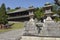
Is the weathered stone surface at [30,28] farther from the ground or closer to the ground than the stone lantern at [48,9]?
closer to the ground

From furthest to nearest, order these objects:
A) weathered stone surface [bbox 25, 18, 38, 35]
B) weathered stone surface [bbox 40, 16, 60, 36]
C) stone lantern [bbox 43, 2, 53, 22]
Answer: weathered stone surface [bbox 25, 18, 38, 35] → stone lantern [bbox 43, 2, 53, 22] → weathered stone surface [bbox 40, 16, 60, 36]

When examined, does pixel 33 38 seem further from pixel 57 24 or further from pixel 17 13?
pixel 17 13

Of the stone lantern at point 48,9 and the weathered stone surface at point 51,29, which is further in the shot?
the stone lantern at point 48,9

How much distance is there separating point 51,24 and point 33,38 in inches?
58.3

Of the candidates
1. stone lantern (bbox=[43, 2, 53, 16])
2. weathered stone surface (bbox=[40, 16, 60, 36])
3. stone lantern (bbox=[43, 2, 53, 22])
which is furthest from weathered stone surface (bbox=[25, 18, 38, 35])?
stone lantern (bbox=[43, 2, 53, 16])

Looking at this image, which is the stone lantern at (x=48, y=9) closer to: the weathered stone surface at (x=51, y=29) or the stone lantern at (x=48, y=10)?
the stone lantern at (x=48, y=10)

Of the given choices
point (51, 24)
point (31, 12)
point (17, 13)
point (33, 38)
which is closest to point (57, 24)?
point (51, 24)

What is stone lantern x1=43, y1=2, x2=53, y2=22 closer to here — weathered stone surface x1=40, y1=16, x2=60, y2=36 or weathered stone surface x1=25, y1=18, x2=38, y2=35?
weathered stone surface x1=40, y1=16, x2=60, y2=36

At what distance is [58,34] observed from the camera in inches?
369

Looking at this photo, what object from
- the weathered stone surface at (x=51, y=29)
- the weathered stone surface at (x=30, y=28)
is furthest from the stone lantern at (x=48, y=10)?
the weathered stone surface at (x=30, y=28)

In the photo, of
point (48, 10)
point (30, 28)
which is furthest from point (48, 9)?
point (30, 28)

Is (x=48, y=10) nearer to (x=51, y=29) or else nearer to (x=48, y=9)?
Result: (x=48, y=9)

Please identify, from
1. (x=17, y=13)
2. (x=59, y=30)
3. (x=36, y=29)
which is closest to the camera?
(x=59, y=30)

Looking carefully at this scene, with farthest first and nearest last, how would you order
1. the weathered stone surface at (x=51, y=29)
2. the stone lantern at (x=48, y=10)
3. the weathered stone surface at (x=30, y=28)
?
the weathered stone surface at (x=30, y=28) → the stone lantern at (x=48, y=10) → the weathered stone surface at (x=51, y=29)
